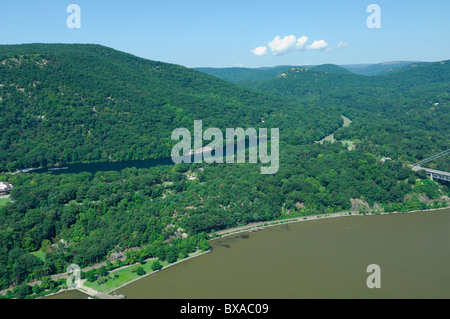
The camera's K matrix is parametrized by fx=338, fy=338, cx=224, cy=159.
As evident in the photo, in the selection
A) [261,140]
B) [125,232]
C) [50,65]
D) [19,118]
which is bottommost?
[125,232]

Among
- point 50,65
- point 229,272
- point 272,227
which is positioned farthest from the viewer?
point 50,65

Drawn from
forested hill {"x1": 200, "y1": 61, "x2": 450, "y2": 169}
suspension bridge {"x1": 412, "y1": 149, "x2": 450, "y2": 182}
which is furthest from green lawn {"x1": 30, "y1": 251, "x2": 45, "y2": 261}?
forested hill {"x1": 200, "y1": 61, "x2": 450, "y2": 169}

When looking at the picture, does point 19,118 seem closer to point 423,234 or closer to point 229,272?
point 229,272

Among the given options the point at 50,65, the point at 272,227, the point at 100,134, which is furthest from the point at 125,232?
the point at 50,65

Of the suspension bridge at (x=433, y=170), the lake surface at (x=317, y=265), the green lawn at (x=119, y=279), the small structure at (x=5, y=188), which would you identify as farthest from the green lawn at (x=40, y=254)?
the suspension bridge at (x=433, y=170)

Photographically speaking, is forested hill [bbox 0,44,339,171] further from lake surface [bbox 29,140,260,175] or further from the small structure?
the small structure
